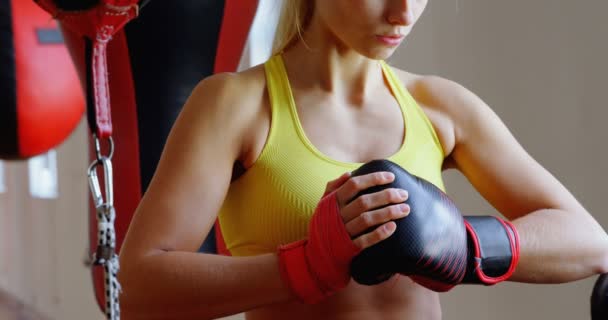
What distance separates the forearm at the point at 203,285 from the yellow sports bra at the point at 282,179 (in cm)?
8

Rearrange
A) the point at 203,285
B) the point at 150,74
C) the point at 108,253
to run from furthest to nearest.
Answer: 1. the point at 150,74
2. the point at 203,285
3. the point at 108,253

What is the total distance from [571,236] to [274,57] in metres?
0.48

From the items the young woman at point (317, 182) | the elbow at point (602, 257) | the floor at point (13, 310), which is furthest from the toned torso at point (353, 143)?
the floor at point (13, 310)

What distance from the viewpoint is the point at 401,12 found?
3.57 feet

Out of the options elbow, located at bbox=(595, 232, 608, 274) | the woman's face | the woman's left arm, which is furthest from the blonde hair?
elbow, located at bbox=(595, 232, 608, 274)

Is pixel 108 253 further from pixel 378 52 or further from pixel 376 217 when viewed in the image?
pixel 378 52

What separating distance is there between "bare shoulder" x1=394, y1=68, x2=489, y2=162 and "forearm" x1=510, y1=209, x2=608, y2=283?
170 millimetres

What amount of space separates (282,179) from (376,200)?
20 centimetres

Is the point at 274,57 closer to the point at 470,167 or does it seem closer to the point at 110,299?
the point at 470,167

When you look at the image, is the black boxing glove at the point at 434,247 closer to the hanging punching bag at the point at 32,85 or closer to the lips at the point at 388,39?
the lips at the point at 388,39

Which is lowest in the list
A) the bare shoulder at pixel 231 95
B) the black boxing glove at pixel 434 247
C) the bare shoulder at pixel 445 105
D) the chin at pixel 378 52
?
the black boxing glove at pixel 434 247

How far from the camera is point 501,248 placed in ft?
3.58

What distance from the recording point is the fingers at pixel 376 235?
0.97 m

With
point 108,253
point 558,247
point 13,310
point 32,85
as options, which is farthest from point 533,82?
point 13,310
